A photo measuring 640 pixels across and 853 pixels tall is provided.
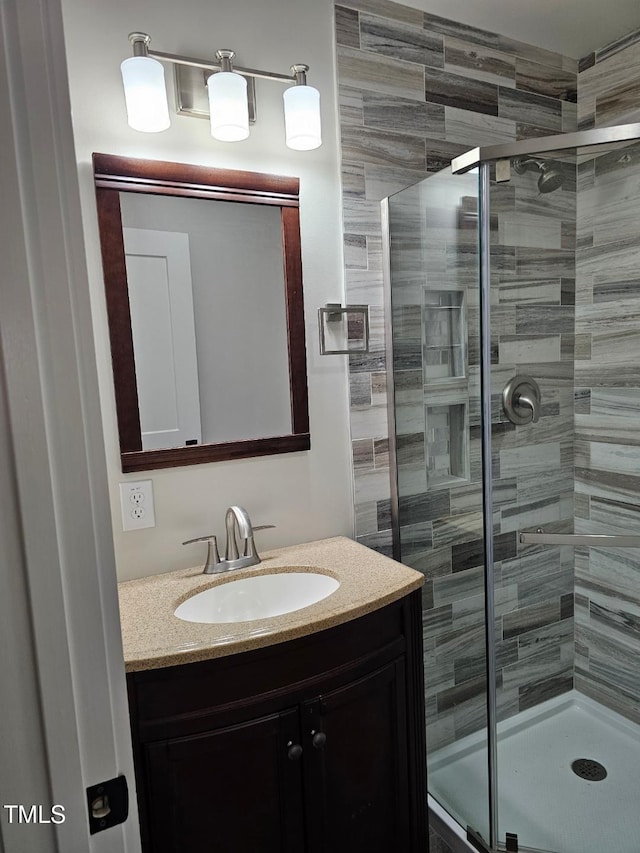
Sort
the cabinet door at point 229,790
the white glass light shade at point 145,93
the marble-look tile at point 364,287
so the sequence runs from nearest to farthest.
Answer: the cabinet door at point 229,790 < the white glass light shade at point 145,93 < the marble-look tile at point 364,287

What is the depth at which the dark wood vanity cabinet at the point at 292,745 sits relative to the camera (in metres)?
1.17

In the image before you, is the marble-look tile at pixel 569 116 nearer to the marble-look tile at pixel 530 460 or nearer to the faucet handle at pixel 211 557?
the marble-look tile at pixel 530 460

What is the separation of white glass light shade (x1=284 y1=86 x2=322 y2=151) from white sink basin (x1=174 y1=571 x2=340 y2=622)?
1248 mm

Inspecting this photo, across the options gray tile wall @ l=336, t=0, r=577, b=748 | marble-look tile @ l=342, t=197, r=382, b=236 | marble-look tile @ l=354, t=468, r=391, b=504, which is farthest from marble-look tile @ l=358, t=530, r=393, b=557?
marble-look tile @ l=342, t=197, r=382, b=236

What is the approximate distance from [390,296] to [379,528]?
31.0 inches

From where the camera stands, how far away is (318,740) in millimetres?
1300

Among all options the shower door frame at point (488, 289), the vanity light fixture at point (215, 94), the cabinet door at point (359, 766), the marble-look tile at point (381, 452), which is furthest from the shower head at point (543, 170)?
the cabinet door at point (359, 766)

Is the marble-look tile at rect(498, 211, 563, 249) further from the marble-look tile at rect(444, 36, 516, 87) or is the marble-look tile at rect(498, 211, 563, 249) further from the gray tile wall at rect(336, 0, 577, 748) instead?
the marble-look tile at rect(444, 36, 516, 87)

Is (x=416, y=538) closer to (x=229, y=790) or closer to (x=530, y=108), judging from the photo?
(x=229, y=790)

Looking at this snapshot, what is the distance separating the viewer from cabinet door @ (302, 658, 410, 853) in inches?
51.8

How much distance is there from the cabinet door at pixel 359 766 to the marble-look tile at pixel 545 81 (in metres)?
2.10

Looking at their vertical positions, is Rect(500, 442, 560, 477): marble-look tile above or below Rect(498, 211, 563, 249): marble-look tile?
below

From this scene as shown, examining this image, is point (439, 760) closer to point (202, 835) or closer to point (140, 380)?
point (202, 835)

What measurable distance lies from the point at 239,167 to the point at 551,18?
127cm
